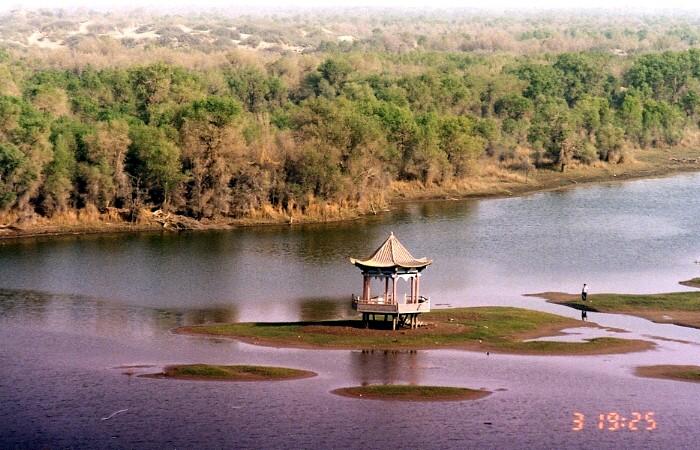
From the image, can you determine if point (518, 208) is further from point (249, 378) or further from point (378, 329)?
point (249, 378)

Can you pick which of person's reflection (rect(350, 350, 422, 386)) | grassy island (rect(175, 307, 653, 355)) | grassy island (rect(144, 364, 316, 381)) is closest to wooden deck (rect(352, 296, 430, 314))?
grassy island (rect(175, 307, 653, 355))

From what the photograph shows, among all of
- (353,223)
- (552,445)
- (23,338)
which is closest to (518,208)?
(353,223)

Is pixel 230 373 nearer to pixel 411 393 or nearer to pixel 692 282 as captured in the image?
pixel 411 393

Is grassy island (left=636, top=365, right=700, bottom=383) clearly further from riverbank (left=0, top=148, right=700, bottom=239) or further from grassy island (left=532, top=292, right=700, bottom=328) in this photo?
riverbank (left=0, top=148, right=700, bottom=239)

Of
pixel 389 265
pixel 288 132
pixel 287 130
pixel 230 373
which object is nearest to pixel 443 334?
pixel 389 265

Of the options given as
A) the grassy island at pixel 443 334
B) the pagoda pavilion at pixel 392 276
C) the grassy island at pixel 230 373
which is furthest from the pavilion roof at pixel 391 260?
the grassy island at pixel 230 373

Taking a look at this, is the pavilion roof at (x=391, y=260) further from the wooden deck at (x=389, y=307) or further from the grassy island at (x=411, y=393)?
the grassy island at (x=411, y=393)
